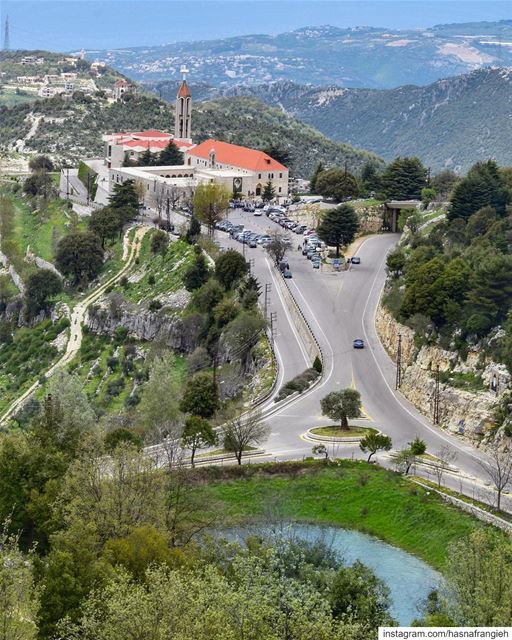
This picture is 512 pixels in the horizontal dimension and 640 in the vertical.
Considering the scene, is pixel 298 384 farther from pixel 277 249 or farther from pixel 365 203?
pixel 365 203

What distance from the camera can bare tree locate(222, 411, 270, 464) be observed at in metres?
43.7

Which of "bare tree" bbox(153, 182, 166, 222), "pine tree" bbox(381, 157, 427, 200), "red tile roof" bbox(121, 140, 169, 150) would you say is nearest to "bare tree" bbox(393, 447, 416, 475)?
"pine tree" bbox(381, 157, 427, 200)

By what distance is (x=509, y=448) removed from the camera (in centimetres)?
4381

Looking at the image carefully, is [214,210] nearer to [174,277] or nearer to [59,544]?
[174,277]

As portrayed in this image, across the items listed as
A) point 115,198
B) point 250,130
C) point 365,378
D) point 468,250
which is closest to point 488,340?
point 365,378

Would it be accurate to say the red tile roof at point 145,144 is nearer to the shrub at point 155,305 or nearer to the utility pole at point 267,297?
the shrub at point 155,305

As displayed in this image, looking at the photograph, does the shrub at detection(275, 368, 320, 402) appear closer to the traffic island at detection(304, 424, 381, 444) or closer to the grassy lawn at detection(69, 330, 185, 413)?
the traffic island at detection(304, 424, 381, 444)

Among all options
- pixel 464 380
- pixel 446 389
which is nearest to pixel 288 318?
pixel 446 389

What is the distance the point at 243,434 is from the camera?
144 feet

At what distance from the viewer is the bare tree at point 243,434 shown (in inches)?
1720

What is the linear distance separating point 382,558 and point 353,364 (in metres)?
16.6

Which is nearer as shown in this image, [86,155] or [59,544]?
[59,544]

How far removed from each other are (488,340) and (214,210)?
101 ft

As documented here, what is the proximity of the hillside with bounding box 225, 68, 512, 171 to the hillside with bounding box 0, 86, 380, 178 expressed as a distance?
18156mm
